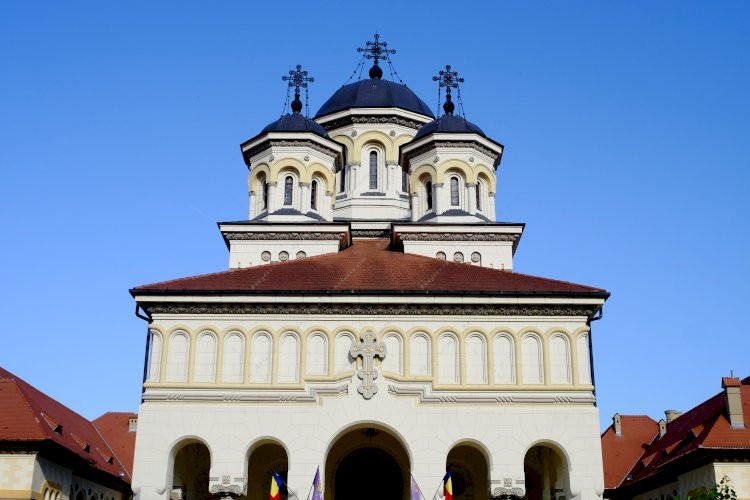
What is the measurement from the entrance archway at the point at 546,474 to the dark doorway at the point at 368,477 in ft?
15.6

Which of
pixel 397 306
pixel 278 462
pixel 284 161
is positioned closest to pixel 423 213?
pixel 284 161

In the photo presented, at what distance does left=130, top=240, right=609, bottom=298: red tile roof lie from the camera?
28031 mm

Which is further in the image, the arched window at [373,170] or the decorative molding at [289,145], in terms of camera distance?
the arched window at [373,170]

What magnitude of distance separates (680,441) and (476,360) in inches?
387

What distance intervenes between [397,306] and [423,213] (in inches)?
470

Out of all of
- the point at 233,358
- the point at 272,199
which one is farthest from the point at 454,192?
the point at 233,358

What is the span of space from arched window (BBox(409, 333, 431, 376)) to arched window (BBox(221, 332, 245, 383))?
5.56 metres

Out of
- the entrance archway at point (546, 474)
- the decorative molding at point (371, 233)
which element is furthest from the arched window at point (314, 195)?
the entrance archway at point (546, 474)

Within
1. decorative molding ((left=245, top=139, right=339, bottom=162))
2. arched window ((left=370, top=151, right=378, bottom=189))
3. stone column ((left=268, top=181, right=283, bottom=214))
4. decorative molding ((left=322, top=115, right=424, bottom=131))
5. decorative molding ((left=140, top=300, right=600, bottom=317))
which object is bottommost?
decorative molding ((left=140, top=300, right=600, bottom=317))

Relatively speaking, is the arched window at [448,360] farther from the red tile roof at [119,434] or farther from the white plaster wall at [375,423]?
the red tile roof at [119,434]

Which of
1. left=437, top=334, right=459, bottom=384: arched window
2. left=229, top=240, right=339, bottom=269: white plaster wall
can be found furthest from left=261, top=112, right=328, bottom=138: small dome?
left=437, top=334, right=459, bottom=384: arched window

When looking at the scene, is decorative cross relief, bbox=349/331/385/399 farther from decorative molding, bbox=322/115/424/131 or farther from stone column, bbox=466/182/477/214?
decorative molding, bbox=322/115/424/131

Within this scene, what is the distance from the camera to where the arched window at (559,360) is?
27.4 m

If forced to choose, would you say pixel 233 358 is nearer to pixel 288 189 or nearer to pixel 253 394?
pixel 253 394
